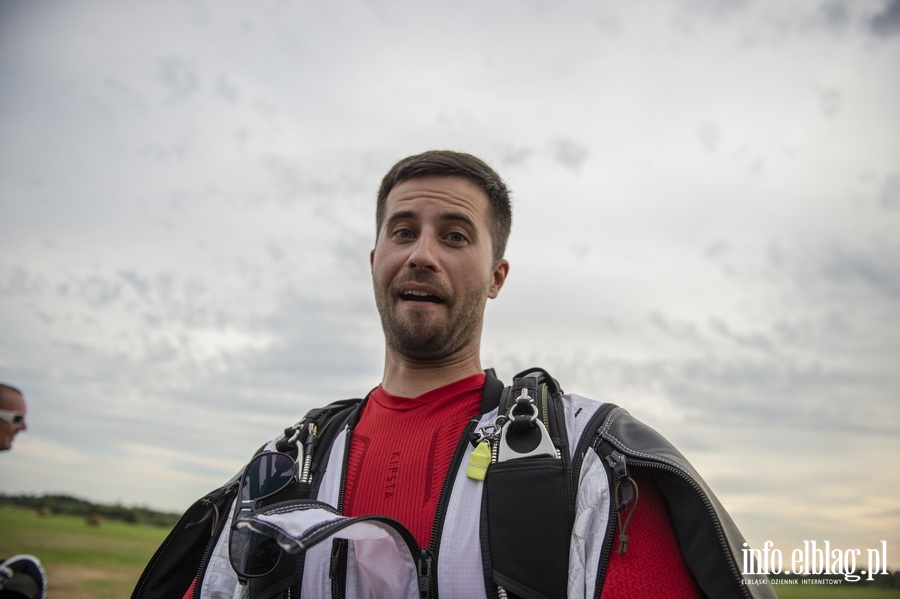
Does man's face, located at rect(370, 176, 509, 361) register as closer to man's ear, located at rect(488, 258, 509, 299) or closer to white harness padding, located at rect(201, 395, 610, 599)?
man's ear, located at rect(488, 258, 509, 299)

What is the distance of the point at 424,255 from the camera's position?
3441 millimetres

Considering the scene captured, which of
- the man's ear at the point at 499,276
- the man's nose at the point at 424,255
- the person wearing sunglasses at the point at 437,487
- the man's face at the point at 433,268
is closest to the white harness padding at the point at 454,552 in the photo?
the person wearing sunglasses at the point at 437,487

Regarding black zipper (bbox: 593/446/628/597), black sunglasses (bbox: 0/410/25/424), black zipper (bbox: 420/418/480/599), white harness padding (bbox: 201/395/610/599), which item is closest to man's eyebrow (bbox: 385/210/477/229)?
black zipper (bbox: 420/418/480/599)

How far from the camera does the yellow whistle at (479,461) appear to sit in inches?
112

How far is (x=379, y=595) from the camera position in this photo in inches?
104

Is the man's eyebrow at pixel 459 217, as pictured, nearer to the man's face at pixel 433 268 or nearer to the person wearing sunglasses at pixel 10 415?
the man's face at pixel 433 268

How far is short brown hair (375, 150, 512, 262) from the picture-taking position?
3.91 meters

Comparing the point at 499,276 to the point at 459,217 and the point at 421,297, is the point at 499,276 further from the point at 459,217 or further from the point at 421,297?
the point at 421,297

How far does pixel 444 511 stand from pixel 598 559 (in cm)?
74

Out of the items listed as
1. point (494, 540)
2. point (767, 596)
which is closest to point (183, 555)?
point (494, 540)

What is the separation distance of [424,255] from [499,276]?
3.13ft

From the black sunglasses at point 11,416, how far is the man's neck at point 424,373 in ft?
10.9

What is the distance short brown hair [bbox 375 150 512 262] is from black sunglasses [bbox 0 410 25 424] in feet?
11.2

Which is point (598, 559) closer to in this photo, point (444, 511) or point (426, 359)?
point (444, 511)
